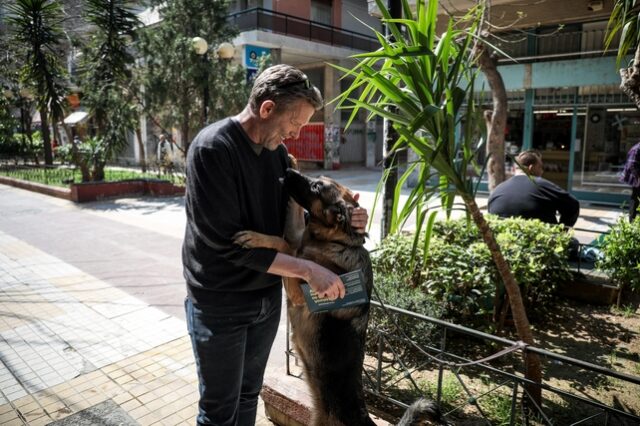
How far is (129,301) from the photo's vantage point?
5.62 m

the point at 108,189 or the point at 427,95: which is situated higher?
the point at 427,95

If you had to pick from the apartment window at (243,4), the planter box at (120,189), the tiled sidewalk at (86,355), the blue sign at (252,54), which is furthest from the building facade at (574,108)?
the apartment window at (243,4)

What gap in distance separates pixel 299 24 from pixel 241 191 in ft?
70.3

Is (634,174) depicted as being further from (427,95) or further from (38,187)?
(38,187)

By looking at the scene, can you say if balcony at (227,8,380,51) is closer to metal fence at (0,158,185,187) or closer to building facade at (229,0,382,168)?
building facade at (229,0,382,168)

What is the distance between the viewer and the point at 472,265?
4020 mm

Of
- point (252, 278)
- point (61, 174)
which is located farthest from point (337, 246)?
point (61, 174)

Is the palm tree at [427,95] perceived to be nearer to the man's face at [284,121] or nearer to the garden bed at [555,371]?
the man's face at [284,121]

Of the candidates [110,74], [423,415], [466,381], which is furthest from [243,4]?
[423,415]

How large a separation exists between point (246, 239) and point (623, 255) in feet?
A: 14.2

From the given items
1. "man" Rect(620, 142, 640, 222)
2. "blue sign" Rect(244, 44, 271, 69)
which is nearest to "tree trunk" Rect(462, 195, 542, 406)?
"man" Rect(620, 142, 640, 222)

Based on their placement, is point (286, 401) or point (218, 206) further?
A: point (286, 401)

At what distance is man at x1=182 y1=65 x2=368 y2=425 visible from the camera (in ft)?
6.27

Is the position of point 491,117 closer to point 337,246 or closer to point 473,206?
point 473,206
